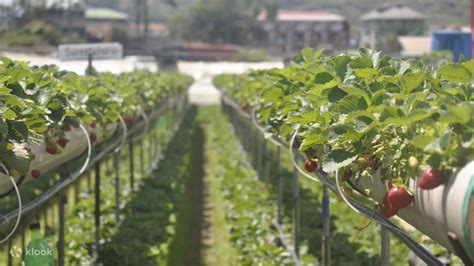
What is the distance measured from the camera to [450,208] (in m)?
2.67

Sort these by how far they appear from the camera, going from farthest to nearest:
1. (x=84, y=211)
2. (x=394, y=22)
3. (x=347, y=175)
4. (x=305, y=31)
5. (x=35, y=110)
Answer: (x=305, y=31) < (x=394, y=22) < (x=84, y=211) < (x=35, y=110) < (x=347, y=175)

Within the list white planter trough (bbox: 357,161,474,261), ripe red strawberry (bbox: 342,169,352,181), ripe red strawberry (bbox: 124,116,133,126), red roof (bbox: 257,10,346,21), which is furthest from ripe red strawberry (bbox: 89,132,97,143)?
red roof (bbox: 257,10,346,21)

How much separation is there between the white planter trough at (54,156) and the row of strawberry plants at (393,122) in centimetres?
161

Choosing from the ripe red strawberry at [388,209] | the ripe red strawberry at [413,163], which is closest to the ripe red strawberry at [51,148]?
the ripe red strawberry at [388,209]

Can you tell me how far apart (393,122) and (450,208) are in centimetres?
44

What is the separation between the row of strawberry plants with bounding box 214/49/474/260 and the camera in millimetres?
2680

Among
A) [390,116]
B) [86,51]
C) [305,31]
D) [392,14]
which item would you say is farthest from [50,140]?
[305,31]

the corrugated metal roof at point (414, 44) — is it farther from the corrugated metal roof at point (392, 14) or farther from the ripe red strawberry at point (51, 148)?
the ripe red strawberry at point (51, 148)

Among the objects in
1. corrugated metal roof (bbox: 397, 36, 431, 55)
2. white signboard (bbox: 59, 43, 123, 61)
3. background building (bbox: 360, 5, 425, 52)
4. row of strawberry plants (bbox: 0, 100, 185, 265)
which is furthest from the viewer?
A: background building (bbox: 360, 5, 425, 52)

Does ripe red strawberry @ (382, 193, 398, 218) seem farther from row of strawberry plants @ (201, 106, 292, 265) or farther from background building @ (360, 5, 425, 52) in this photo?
background building @ (360, 5, 425, 52)

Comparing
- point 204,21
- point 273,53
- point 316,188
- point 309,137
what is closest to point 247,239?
point 316,188

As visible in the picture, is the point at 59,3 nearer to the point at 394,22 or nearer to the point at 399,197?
the point at 394,22

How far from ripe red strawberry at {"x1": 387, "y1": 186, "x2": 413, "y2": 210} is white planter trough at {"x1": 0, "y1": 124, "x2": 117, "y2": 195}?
2.01 meters

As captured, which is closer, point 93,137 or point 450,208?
point 450,208
